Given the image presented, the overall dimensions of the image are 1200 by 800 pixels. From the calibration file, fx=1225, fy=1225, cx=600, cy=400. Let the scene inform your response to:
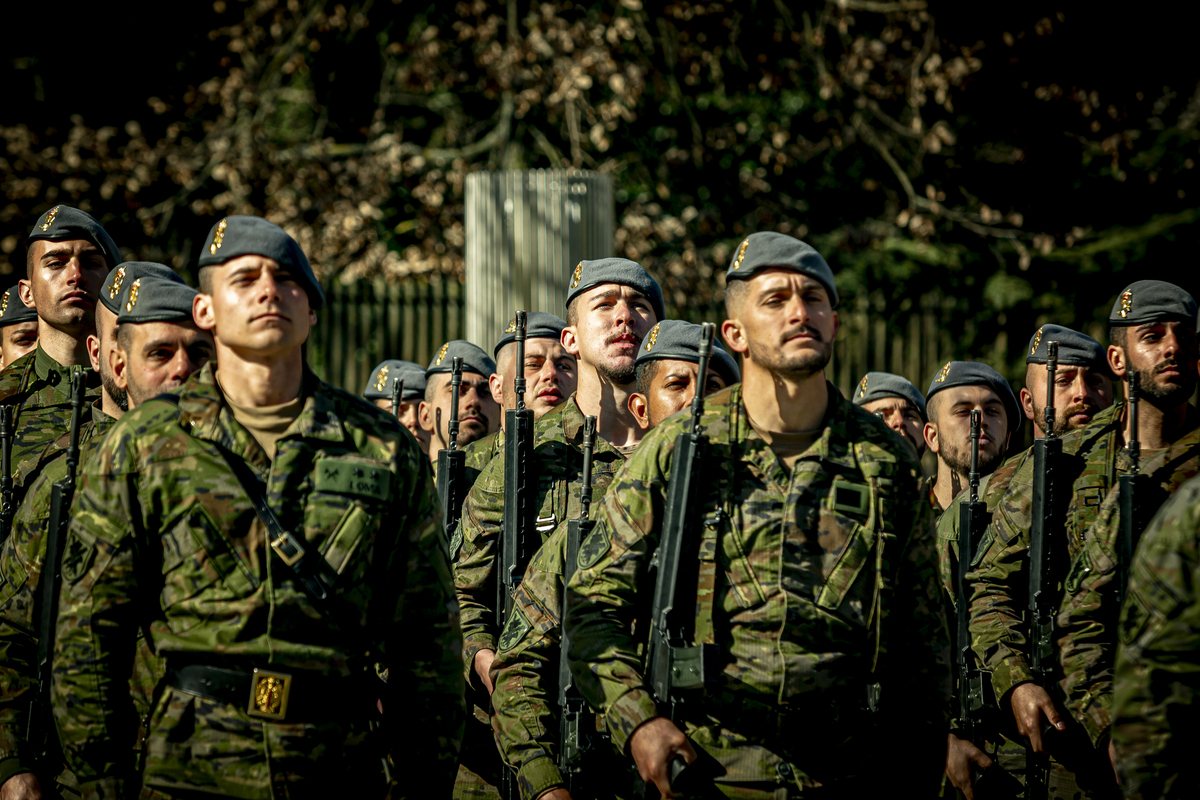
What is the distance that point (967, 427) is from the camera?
643 centimetres

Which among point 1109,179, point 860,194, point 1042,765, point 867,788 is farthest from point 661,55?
point 867,788

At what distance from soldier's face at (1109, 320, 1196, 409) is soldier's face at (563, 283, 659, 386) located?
6.60ft

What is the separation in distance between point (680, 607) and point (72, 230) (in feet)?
11.6

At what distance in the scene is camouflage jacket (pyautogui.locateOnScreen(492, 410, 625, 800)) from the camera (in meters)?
4.06

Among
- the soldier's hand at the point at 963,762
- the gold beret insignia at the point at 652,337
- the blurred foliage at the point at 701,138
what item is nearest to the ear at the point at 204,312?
the gold beret insignia at the point at 652,337


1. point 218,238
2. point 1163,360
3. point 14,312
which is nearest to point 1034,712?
point 1163,360

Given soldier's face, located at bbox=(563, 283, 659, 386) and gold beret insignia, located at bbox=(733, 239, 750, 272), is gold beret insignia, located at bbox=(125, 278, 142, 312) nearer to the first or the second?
soldier's face, located at bbox=(563, 283, 659, 386)

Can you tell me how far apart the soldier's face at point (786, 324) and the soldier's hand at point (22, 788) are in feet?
8.03

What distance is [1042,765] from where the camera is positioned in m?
4.78

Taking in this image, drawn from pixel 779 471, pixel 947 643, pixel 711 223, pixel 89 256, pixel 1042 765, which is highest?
pixel 711 223

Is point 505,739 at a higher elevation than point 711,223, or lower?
lower

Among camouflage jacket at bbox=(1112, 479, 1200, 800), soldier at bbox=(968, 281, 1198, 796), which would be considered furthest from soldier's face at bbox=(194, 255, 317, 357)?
soldier at bbox=(968, 281, 1198, 796)

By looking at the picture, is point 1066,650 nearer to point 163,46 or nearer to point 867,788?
point 867,788

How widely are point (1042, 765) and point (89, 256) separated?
4.54 metres
